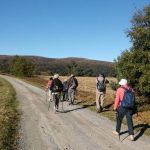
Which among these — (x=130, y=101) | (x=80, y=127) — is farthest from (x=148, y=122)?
(x=130, y=101)

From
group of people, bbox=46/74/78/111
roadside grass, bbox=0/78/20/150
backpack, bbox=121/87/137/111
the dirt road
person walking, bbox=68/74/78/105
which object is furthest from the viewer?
person walking, bbox=68/74/78/105

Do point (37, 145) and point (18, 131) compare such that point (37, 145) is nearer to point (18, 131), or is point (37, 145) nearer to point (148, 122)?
point (18, 131)

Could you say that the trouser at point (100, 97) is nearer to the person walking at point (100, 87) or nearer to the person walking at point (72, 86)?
the person walking at point (100, 87)

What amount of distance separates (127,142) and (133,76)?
42.4ft

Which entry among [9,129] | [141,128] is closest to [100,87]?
[141,128]

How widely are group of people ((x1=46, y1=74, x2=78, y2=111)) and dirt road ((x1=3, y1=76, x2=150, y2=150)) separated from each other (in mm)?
1308

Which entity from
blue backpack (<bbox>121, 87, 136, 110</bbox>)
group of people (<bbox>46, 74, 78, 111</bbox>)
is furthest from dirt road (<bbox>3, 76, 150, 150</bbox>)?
group of people (<bbox>46, 74, 78, 111</bbox>)

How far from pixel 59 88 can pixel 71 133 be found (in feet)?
22.5

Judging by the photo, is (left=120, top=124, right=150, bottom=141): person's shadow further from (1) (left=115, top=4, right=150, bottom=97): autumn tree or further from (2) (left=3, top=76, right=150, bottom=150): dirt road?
(1) (left=115, top=4, right=150, bottom=97): autumn tree

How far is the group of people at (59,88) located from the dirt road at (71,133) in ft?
4.29

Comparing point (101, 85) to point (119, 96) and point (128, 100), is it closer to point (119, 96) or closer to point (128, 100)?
point (119, 96)

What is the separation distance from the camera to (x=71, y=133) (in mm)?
14422

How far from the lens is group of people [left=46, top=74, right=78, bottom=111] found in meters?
21.1

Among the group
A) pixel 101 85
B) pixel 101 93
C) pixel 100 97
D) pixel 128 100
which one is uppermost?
pixel 101 85
